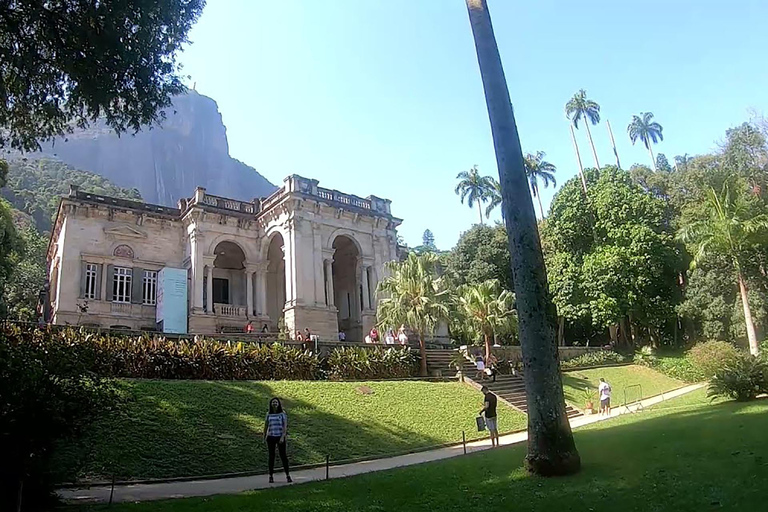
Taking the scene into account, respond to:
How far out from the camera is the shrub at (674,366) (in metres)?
30.8

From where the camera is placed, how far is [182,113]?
137125mm

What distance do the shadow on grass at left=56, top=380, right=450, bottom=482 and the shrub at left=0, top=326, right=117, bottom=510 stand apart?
76 cm

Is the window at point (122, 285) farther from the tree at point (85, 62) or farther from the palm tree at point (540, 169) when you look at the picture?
the palm tree at point (540, 169)

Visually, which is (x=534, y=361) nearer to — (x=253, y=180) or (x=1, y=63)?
(x=1, y=63)

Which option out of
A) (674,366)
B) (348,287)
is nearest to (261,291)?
(348,287)

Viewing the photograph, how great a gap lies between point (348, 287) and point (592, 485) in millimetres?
30121

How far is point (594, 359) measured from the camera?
32.7m

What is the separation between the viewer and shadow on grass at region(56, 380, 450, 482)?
33.4 ft

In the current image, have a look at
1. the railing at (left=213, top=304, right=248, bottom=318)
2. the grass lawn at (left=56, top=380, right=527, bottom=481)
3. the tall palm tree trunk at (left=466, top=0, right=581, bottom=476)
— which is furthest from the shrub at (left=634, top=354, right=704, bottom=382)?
the tall palm tree trunk at (left=466, top=0, right=581, bottom=476)

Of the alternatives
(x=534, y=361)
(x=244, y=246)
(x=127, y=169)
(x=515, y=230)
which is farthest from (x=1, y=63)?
(x=127, y=169)

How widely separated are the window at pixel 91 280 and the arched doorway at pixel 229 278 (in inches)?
275

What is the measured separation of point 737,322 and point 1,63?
119 feet

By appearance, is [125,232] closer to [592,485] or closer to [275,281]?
[275,281]

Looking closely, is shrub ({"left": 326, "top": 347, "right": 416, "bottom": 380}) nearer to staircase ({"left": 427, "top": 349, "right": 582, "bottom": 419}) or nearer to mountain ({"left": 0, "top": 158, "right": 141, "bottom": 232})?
staircase ({"left": 427, "top": 349, "right": 582, "bottom": 419})
